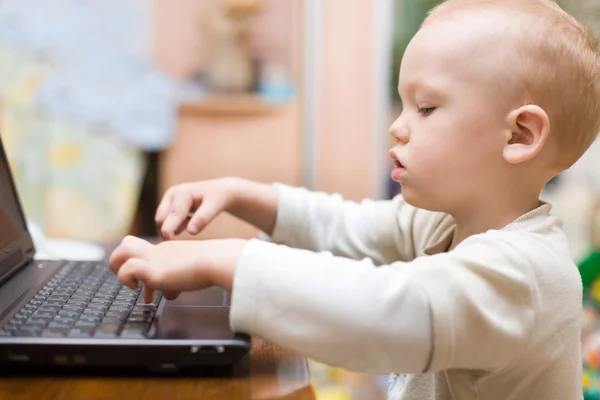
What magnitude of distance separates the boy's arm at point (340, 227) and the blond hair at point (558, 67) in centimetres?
26

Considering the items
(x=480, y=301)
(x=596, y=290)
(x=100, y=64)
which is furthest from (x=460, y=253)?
(x=100, y=64)

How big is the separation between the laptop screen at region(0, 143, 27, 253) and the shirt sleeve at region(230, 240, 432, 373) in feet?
1.17

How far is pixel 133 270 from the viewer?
57cm

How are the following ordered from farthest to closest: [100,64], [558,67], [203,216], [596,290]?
1. [100,64]
2. [596,290]
3. [203,216]
4. [558,67]

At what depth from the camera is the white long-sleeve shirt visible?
0.53 m

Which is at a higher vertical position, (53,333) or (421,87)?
(421,87)

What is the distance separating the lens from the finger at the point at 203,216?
2.40 feet

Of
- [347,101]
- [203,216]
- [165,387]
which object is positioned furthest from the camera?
[347,101]

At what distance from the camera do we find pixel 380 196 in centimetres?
269

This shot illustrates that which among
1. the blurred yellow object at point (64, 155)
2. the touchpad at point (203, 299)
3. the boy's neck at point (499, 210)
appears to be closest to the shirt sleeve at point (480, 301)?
the boy's neck at point (499, 210)

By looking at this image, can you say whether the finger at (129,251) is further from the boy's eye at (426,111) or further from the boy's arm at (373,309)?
the boy's eye at (426,111)

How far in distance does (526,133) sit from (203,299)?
345 millimetres

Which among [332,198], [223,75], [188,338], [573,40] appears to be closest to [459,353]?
[188,338]

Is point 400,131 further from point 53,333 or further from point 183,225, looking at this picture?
point 53,333
